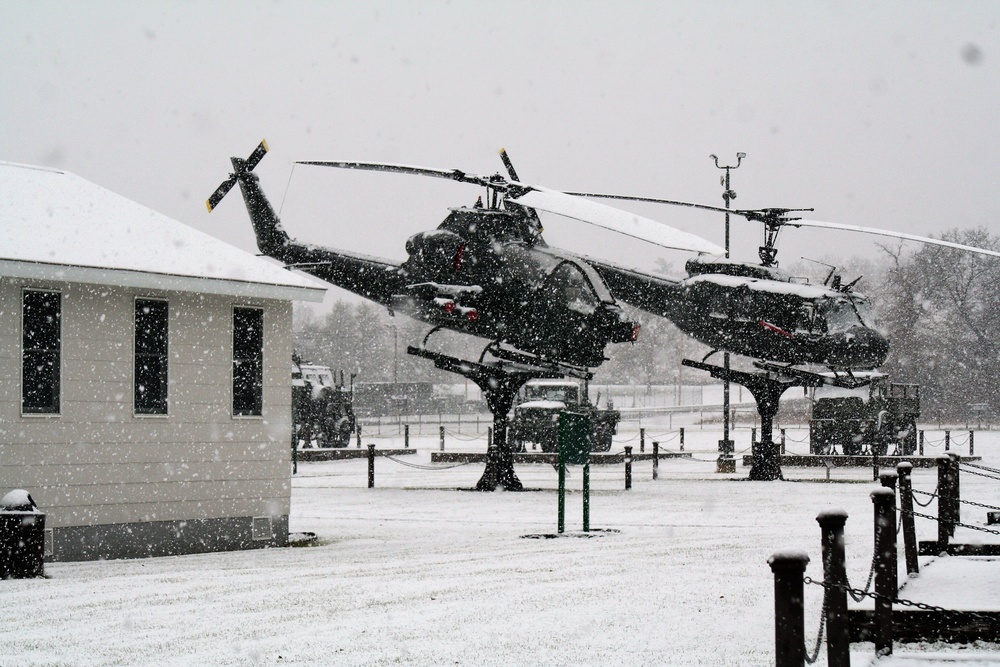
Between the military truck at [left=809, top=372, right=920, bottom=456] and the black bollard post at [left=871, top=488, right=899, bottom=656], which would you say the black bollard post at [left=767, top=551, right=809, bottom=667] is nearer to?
the black bollard post at [left=871, top=488, right=899, bottom=656]

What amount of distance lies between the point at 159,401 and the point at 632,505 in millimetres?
8748

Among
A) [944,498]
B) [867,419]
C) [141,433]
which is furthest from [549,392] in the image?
[944,498]

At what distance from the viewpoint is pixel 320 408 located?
42.0 metres

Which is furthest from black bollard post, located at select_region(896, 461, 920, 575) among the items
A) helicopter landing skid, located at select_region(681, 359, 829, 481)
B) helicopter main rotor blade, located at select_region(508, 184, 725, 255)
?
helicopter landing skid, located at select_region(681, 359, 829, 481)

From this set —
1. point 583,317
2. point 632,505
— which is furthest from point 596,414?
point 632,505

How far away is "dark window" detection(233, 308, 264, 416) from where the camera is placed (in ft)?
50.8

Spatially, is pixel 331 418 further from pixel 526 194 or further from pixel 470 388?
pixel 470 388

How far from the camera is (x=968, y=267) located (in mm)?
76625

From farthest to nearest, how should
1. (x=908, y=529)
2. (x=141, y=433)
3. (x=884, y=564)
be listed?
(x=141, y=433)
(x=908, y=529)
(x=884, y=564)

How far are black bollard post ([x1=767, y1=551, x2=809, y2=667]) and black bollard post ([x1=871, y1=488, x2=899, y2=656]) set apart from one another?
2325 millimetres

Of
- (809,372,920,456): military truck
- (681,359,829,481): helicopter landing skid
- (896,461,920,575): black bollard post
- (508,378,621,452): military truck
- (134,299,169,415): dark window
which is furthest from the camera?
(508,378,621,452): military truck

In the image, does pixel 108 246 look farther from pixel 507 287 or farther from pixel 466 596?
pixel 507 287

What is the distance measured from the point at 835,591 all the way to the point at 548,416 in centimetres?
3031

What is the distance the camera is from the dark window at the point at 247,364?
50.8ft
